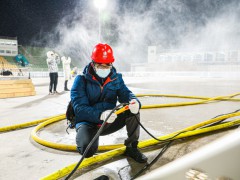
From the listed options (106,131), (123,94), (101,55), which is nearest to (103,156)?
(106,131)

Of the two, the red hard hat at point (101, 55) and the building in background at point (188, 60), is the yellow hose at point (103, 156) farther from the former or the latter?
the building in background at point (188, 60)

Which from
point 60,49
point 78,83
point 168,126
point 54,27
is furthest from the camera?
point 60,49

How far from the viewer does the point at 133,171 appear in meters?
2.06

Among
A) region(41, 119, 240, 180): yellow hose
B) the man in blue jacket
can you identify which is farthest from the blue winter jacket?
region(41, 119, 240, 180): yellow hose

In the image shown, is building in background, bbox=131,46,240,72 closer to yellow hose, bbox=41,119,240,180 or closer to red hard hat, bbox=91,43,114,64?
yellow hose, bbox=41,119,240,180

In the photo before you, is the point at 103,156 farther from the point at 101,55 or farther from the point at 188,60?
the point at 188,60

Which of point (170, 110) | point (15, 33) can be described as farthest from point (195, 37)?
point (170, 110)

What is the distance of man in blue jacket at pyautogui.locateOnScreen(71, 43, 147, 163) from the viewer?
217 centimetres

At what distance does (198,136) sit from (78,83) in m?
1.95

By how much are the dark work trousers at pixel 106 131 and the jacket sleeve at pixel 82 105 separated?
120 mm

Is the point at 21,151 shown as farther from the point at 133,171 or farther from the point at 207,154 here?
the point at 207,154

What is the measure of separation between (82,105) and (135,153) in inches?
33.7

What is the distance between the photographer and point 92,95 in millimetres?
2330

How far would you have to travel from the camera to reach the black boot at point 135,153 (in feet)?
7.24
